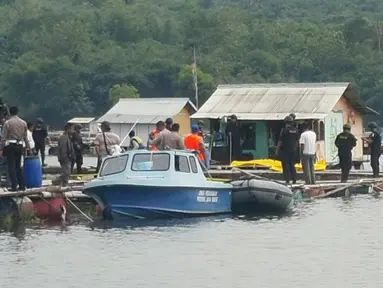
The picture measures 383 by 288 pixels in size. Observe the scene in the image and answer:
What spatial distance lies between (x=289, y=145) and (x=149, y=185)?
6.86 metres

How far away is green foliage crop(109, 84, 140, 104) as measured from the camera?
4486 inches

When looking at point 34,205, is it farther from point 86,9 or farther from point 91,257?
point 86,9

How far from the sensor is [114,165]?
99.5ft

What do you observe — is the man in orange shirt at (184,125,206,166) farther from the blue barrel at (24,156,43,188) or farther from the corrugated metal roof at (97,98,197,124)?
the corrugated metal roof at (97,98,197,124)

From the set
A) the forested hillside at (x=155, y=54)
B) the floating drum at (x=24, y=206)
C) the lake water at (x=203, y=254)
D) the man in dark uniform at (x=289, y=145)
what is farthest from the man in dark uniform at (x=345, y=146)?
the forested hillside at (x=155, y=54)

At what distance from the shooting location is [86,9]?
163 metres

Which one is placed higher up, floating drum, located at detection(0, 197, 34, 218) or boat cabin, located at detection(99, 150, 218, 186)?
boat cabin, located at detection(99, 150, 218, 186)

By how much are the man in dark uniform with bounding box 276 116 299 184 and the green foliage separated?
7701cm

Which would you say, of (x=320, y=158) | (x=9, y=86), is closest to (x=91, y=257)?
(x=320, y=158)

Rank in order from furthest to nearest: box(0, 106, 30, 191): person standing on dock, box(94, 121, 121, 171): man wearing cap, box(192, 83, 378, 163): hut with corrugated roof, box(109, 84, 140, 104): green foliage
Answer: box(109, 84, 140, 104): green foliage
box(192, 83, 378, 163): hut with corrugated roof
box(94, 121, 121, 171): man wearing cap
box(0, 106, 30, 191): person standing on dock

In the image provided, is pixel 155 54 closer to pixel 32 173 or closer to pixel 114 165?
pixel 32 173

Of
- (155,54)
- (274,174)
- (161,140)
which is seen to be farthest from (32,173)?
(155,54)

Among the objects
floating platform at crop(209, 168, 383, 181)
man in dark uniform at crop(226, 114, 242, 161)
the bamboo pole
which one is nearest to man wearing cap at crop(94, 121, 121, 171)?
the bamboo pole

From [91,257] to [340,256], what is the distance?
4.10 m
